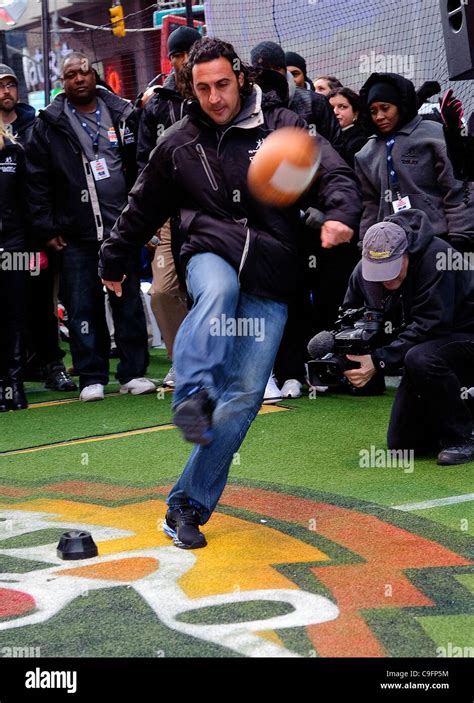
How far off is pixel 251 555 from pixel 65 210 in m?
4.98

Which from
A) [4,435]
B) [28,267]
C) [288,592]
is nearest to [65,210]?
[28,267]

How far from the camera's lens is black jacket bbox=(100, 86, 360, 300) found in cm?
505

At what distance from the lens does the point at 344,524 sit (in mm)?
5469

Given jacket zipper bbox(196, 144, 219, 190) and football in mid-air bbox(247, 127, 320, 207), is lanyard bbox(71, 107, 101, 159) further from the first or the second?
football in mid-air bbox(247, 127, 320, 207)

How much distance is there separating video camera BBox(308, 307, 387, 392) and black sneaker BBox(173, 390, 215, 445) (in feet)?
Answer: 5.64

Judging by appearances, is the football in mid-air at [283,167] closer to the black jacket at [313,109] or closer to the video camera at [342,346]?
the video camera at [342,346]

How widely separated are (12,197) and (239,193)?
15.1 feet

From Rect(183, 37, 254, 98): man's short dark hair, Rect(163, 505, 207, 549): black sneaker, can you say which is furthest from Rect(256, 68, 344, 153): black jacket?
Rect(163, 505, 207, 549): black sneaker

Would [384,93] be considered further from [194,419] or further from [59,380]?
[194,419]

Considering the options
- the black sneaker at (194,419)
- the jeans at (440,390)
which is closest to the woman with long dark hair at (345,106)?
the jeans at (440,390)

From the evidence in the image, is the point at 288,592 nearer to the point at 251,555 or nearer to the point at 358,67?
the point at 251,555

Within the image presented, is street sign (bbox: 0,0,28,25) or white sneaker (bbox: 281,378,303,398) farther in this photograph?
street sign (bbox: 0,0,28,25)

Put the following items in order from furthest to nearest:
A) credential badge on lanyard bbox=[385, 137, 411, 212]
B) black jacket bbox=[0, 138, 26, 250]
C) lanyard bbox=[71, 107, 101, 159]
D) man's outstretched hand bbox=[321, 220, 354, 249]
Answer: lanyard bbox=[71, 107, 101, 159] → black jacket bbox=[0, 138, 26, 250] → credential badge on lanyard bbox=[385, 137, 411, 212] → man's outstretched hand bbox=[321, 220, 354, 249]

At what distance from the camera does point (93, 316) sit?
31.1 ft
